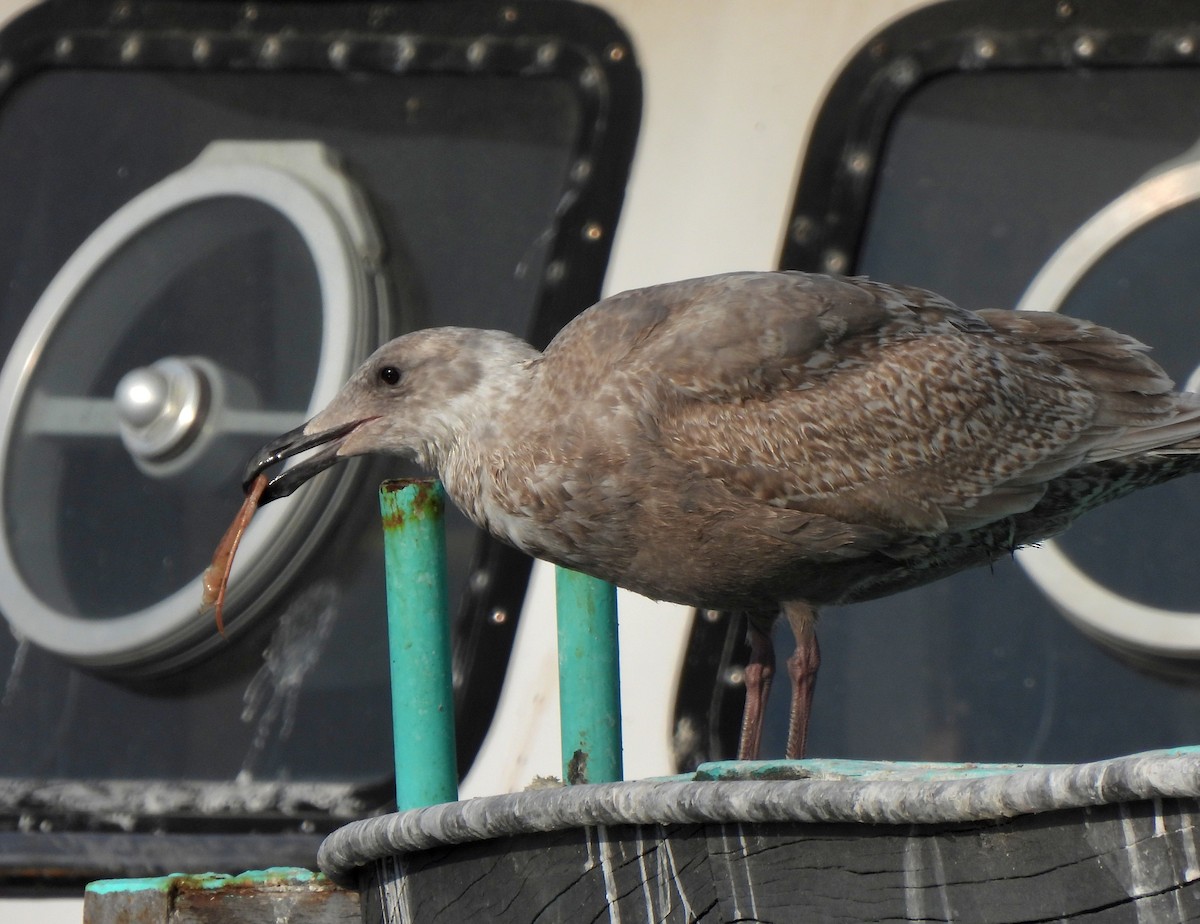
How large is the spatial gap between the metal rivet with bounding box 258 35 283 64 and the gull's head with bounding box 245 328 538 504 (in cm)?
120

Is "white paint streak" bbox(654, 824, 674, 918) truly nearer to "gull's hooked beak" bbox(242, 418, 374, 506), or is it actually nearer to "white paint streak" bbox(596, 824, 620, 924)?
"white paint streak" bbox(596, 824, 620, 924)

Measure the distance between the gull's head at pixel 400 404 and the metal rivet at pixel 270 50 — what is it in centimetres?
120

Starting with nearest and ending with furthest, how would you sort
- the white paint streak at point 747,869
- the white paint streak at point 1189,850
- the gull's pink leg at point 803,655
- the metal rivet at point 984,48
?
1. the white paint streak at point 1189,850
2. the white paint streak at point 747,869
3. the gull's pink leg at point 803,655
4. the metal rivet at point 984,48

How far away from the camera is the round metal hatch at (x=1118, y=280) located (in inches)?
124

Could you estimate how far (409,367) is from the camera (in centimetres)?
295

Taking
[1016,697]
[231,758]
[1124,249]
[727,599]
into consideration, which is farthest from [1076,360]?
[231,758]

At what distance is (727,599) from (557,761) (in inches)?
27.6

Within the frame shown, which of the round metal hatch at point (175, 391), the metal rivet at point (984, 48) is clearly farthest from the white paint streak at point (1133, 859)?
the round metal hatch at point (175, 391)

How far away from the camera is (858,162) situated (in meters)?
3.45

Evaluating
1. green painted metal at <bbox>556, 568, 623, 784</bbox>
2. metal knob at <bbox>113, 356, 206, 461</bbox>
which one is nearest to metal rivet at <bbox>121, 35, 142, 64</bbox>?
metal knob at <bbox>113, 356, 206, 461</bbox>

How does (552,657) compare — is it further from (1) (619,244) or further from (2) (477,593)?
(1) (619,244)

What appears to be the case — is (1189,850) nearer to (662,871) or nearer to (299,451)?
(662,871)

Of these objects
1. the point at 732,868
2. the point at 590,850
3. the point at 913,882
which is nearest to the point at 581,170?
the point at 590,850

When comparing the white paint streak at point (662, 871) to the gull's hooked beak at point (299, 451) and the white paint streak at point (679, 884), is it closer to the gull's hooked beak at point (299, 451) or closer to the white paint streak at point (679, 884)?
the white paint streak at point (679, 884)
